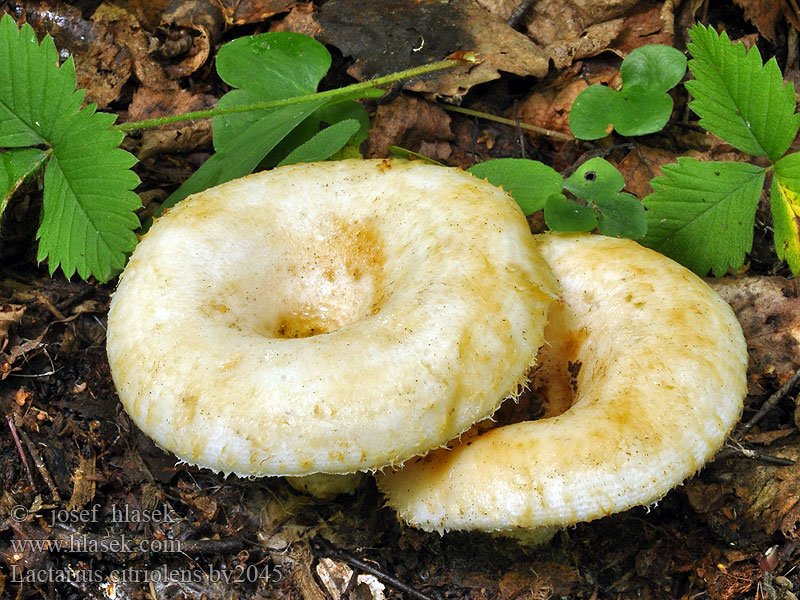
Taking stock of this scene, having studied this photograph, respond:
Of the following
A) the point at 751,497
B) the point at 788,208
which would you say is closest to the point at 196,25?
the point at 788,208

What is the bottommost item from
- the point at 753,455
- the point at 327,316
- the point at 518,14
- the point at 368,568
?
the point at 368,568

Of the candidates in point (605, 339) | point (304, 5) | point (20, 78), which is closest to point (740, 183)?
point (605, 339)

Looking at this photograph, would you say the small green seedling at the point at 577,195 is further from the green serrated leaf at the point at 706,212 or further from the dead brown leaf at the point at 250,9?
the dead brown leaf at the point at 250,9

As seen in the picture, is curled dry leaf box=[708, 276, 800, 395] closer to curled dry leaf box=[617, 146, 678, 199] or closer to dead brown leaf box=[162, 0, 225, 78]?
curled dry leaf box=[617, 146, 678, 199]

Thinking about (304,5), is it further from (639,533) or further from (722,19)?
(639,533)

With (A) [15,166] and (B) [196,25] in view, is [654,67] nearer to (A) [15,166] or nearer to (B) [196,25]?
(B) [196,25]

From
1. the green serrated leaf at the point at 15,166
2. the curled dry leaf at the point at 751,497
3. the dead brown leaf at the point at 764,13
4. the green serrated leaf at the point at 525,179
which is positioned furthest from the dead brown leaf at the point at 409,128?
the curled dry leaf at the point at 751,497
